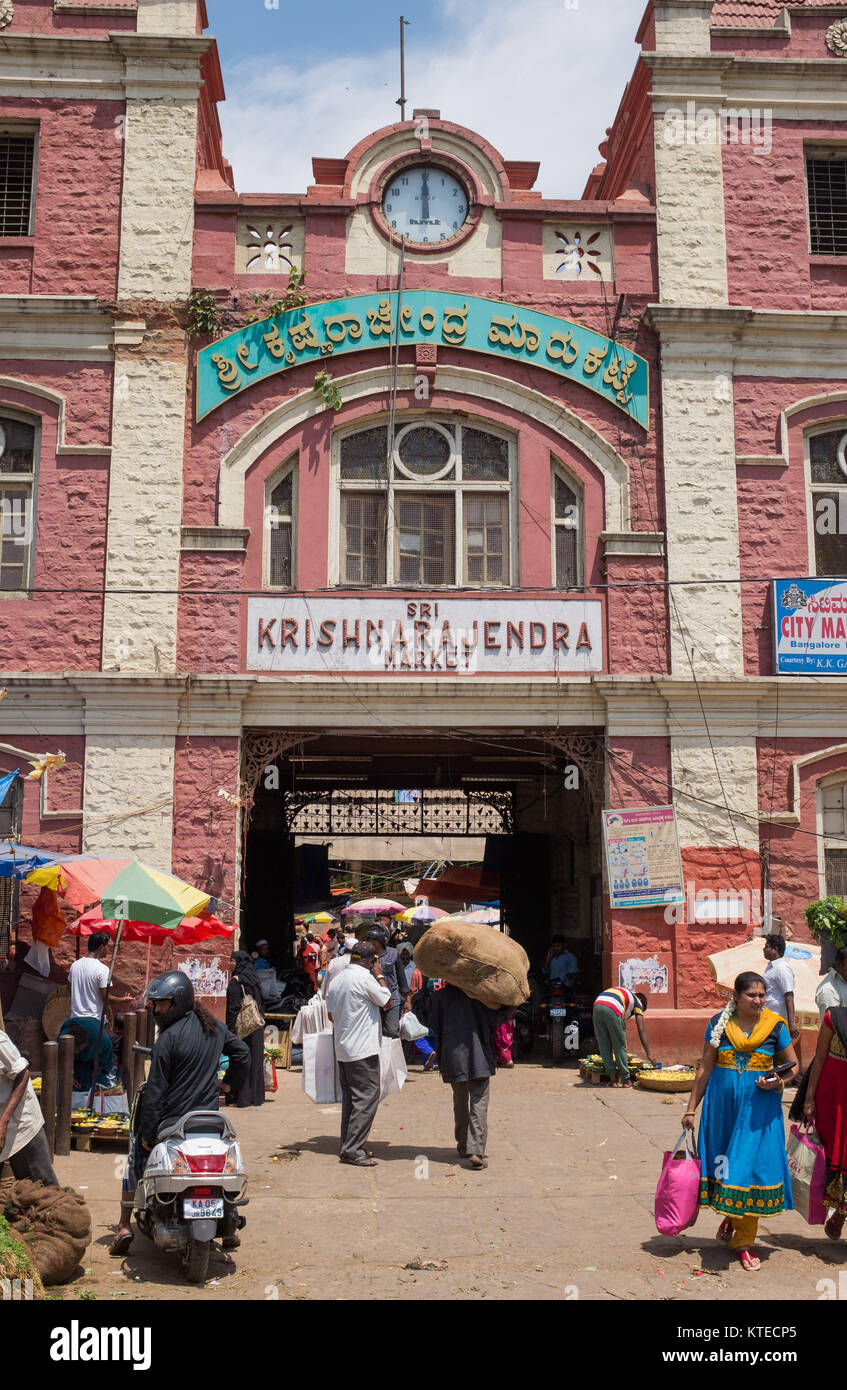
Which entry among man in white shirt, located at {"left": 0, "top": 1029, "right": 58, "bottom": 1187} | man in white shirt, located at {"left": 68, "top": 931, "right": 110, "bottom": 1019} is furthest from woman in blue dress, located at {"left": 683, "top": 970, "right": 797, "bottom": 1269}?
man in white shirt, located at {"left": 68, "top": 931, "right": 110, "bottom": 1019}

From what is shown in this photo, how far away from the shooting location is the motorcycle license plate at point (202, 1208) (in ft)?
21.5

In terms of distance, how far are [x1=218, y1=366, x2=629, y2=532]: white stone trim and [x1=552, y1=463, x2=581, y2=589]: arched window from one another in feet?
1.28

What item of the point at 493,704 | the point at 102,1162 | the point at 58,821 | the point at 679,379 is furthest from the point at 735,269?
the point at 102,1162

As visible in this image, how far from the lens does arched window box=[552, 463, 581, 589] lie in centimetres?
1533

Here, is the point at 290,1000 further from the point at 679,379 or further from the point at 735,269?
the point at 735,269

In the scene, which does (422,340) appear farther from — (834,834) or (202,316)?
(834,834)

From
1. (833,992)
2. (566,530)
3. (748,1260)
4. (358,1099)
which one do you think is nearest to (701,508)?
(566,530)

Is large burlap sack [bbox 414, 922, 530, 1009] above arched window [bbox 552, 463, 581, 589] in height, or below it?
below

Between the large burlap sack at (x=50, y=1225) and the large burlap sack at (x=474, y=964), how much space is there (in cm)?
361

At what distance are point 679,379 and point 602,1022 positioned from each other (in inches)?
296

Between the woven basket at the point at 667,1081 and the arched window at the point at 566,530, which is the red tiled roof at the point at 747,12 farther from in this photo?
the woven basket at the point at 667,1081

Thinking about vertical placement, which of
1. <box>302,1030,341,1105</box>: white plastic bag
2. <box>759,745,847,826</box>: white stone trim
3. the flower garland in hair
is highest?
<box>759,745,847,826</box>: white stone trim

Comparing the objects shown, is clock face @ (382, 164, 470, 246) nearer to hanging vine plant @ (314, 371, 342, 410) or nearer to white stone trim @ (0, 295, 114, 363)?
hanging vine plant @ (314, 371, 342, 410)

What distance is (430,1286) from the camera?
658cm
